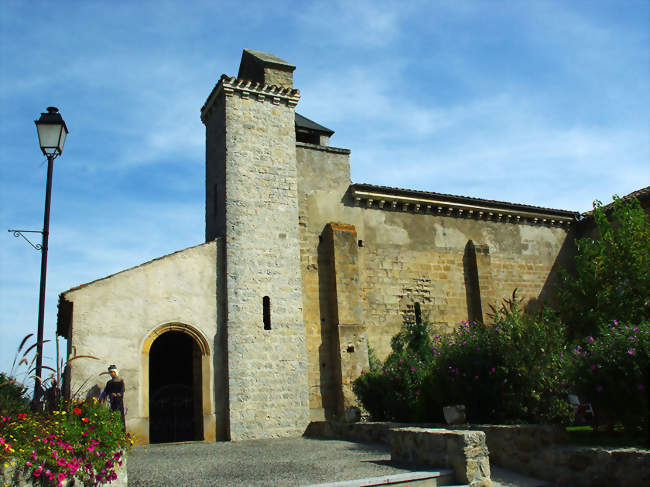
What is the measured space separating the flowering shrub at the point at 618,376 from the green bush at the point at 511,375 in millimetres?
1084

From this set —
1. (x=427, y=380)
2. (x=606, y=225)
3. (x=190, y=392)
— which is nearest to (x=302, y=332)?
(x=190, y=392)

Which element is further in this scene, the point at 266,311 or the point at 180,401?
the point at 266,311

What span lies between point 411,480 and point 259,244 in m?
9.35

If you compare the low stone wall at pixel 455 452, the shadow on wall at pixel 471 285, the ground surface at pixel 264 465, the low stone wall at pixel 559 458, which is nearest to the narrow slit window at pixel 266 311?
the ground surface at pixel 264 465

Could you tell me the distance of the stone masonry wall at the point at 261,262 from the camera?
14.6 m

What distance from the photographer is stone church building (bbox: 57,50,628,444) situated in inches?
544

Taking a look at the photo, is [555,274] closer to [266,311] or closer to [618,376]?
[266,311]

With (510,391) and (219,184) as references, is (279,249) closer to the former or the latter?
(219,184)

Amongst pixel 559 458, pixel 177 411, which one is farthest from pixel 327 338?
pixel 559 458

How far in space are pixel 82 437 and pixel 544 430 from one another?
648 cm

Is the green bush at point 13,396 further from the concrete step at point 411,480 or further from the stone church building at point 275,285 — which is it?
the stone church building at point 275,285

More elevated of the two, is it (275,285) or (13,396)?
(275,285)

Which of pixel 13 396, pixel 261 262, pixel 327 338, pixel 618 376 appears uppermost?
pixel 261 262

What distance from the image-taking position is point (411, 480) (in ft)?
24.0
